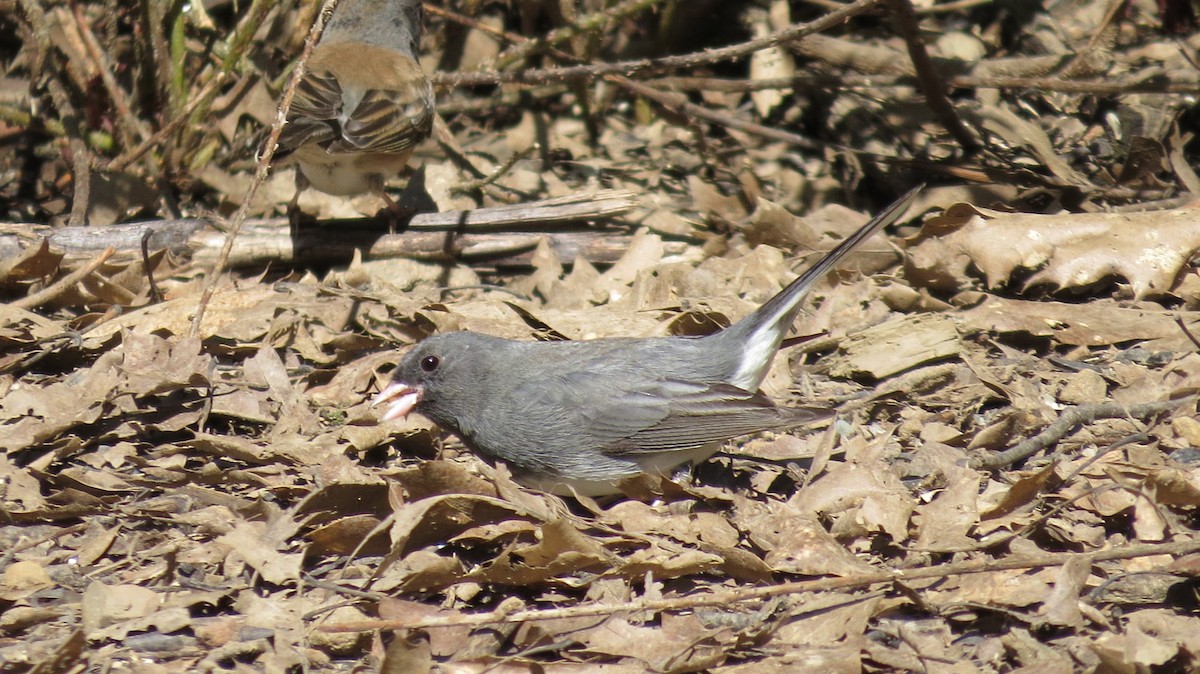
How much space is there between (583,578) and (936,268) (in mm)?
2142

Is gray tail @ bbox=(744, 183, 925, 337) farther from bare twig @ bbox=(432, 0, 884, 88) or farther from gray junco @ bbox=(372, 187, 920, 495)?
bare twig @ bbox=(432, 0, 884, 88)

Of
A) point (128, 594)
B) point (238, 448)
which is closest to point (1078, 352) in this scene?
point (238, 448)

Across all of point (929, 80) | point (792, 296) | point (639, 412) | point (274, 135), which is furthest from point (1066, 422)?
point (274, 135)

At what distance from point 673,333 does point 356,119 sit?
183cm

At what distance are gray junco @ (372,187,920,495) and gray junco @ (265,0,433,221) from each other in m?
1.70

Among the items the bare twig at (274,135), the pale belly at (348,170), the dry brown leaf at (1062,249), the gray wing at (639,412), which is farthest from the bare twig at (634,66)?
the gray wing at (639,412)

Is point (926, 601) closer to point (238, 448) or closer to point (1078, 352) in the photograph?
point (1078, 352)

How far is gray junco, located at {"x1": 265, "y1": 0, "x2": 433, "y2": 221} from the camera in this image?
16.2 ft

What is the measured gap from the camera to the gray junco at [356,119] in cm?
495

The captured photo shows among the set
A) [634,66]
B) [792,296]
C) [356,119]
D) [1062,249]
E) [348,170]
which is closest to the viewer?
[792,296]

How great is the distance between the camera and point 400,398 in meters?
3.62

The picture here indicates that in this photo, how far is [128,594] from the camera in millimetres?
2783

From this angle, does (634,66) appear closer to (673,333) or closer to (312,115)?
(673,333)

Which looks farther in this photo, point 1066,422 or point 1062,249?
point 1062,249
